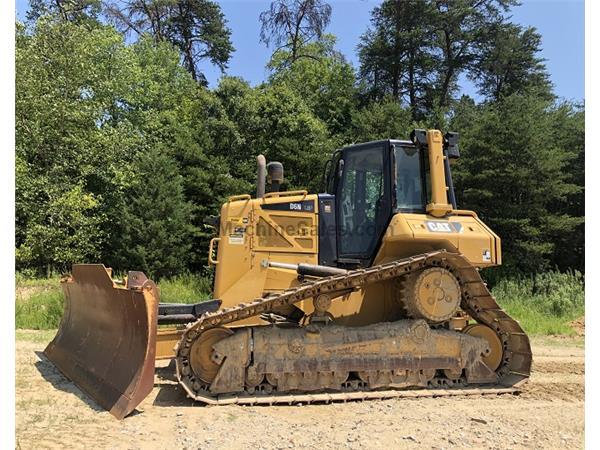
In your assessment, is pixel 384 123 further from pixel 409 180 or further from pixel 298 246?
pixel 298 246

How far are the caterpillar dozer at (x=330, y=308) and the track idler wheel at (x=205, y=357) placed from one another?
11mm

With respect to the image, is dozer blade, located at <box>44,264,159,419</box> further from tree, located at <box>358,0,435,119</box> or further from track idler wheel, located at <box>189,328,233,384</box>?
tree, located at <box>358,0,435,119</box>

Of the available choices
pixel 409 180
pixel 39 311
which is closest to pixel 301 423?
pixel 409 180

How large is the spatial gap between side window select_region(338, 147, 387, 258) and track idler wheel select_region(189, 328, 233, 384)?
2103 mm

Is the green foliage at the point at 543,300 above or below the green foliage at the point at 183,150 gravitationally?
below

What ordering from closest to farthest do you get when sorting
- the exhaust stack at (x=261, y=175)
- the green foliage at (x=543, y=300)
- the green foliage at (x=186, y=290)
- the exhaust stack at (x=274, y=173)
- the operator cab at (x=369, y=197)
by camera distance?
the operator cab at (x=369, y=197), the exhaust stack at (x=261, y=175), the exhaust stack at (x=274, y=173), the green foliage at (x=543, y=300), the green foliage at (x=186, y=290)

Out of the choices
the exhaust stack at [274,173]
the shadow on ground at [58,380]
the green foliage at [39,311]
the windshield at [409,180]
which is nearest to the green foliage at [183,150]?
the green foliage at [39,311]

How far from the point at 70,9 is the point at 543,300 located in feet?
89.1

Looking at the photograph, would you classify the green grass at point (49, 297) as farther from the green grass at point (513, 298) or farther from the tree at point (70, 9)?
the tree at point (70, 9)

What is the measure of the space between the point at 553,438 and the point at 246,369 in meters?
2.94

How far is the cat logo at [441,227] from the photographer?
6.28 m

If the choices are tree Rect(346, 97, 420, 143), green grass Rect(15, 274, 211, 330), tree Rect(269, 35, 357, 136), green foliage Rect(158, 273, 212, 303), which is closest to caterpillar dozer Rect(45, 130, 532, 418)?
green grass Rect(15, 274, 211, 330)

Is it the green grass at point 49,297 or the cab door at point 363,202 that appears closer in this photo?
the cab door at point 363,202

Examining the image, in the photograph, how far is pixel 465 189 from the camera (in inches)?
839
